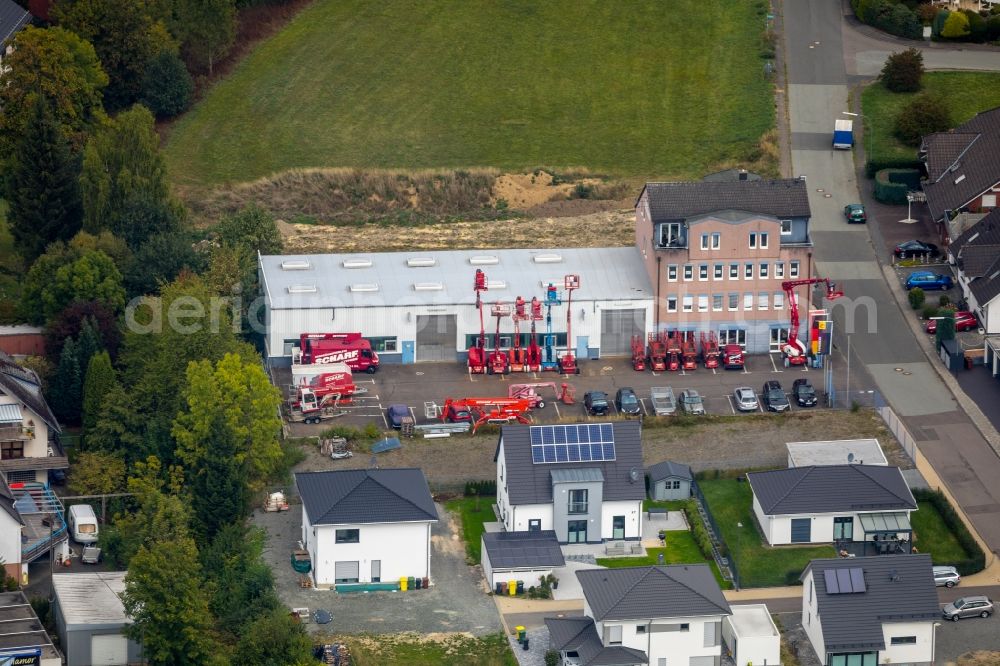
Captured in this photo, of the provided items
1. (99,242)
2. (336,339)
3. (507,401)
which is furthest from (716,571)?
(99,242)

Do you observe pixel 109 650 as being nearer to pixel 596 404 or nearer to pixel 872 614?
pixel 596 404

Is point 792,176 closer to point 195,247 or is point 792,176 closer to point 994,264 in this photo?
point 994,264

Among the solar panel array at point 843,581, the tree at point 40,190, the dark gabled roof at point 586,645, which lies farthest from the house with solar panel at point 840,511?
the tree at point 40,190

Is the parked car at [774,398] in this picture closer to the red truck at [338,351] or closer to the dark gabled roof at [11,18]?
the red truck at [338,351]

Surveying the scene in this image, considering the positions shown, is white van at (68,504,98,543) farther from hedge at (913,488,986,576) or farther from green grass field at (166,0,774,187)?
green grass field at (166,0,774,187)

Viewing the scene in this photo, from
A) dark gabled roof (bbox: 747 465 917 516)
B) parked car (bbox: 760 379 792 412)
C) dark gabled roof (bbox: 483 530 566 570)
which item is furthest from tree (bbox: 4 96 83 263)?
dark gabled roof (bbox: 747 465 917 516)

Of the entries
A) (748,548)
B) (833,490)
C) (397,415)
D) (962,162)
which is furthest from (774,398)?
(962,162)

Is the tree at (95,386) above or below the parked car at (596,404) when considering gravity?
above
